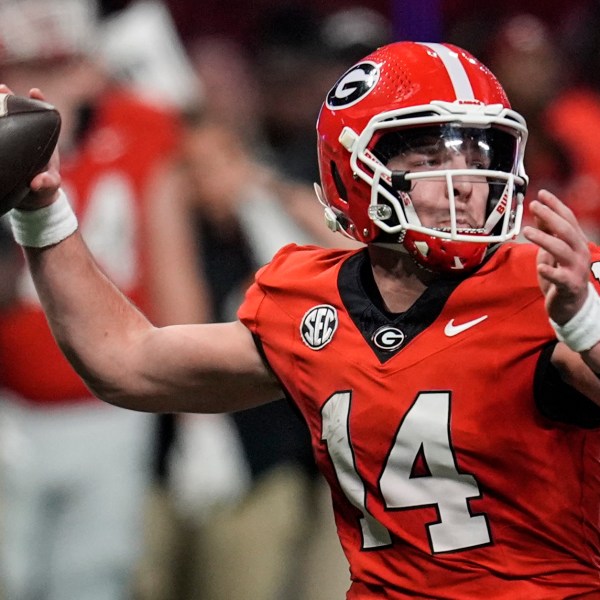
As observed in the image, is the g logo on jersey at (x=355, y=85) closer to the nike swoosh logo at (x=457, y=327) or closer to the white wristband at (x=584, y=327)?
the nike swoosh logo at (x=457, y=327)

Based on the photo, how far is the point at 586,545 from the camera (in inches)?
80.3

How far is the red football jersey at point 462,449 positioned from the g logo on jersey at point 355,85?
0.32 metres

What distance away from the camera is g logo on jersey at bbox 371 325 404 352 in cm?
208

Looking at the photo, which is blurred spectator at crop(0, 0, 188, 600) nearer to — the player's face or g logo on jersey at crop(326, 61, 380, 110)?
g logo on jersey at crop(326, 61, 380, 110)

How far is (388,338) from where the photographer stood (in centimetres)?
209

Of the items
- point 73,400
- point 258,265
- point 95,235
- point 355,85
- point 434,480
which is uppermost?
point 355,85

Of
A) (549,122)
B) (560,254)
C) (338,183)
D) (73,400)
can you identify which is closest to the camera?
(560,254)

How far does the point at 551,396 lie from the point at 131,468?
7.50 feet

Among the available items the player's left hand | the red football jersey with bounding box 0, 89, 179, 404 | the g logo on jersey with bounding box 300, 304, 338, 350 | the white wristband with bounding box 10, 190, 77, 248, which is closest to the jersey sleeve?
the g logo on jersey with bounding box 300, 304, 338, 350

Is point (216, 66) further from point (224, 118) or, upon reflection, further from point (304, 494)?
A: point (304, 494)

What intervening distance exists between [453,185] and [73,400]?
88.3 inches

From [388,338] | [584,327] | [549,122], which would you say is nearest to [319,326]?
[388,338]

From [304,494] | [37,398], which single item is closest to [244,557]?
[304,494]

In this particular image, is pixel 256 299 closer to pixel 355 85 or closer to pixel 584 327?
pixel 355 85
